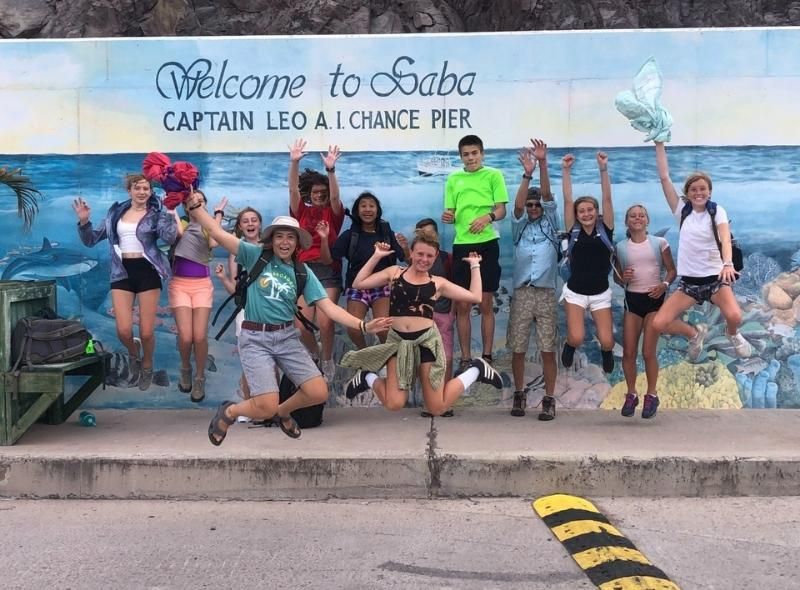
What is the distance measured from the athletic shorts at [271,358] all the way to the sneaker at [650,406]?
2988mm

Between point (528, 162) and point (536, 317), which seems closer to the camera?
point (528, 162)

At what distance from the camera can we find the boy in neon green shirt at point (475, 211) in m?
7.00

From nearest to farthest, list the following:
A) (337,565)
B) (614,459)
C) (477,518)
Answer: (337,565) → (477,518) → (614,459)

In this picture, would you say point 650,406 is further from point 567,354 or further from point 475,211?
point 475,211

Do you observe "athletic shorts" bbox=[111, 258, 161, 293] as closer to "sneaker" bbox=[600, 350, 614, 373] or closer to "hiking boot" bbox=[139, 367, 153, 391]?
"hiking boot" bbox=[139, 367, 153, 391]

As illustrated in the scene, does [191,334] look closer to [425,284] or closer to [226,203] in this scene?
[226,203]

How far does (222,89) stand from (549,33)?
311 cm

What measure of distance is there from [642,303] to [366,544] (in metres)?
3.42

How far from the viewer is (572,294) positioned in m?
6.88

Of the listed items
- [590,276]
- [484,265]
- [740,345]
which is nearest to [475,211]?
→ [484,265]

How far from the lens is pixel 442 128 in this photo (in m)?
7.36

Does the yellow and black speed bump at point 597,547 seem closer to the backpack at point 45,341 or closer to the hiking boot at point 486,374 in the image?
the hiking boot at point 486,374

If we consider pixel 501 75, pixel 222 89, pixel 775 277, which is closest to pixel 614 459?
pixel 775 277

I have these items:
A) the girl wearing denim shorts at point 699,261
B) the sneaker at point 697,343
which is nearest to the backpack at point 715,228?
the girl wearing denim shorts at point 699,261
